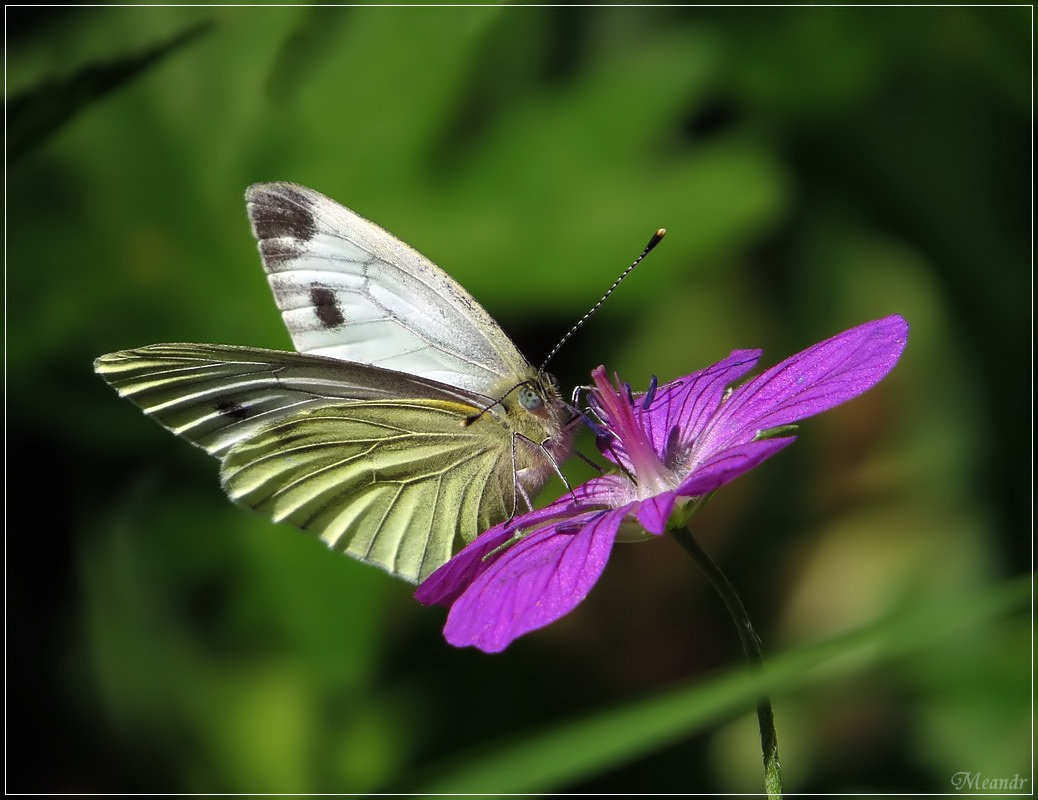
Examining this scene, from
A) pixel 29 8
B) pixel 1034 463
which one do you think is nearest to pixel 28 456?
pixel 29 8

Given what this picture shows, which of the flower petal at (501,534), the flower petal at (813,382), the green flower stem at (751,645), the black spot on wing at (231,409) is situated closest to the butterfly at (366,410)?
the black spot on wing at (231,409)

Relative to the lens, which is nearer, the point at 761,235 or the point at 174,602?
the point at 174,602

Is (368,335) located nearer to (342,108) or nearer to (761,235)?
(342,108)

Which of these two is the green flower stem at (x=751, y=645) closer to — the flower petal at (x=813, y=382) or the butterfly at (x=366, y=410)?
the flower petal at (x=813, y=382)

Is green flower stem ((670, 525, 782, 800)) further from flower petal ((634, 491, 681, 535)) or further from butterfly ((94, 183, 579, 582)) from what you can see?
butterfly ((94, 183, 579, 582))

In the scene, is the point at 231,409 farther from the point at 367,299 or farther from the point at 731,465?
the point at 731,465

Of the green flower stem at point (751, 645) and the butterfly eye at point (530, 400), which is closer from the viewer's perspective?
the green flower stem at point (751, 645)
